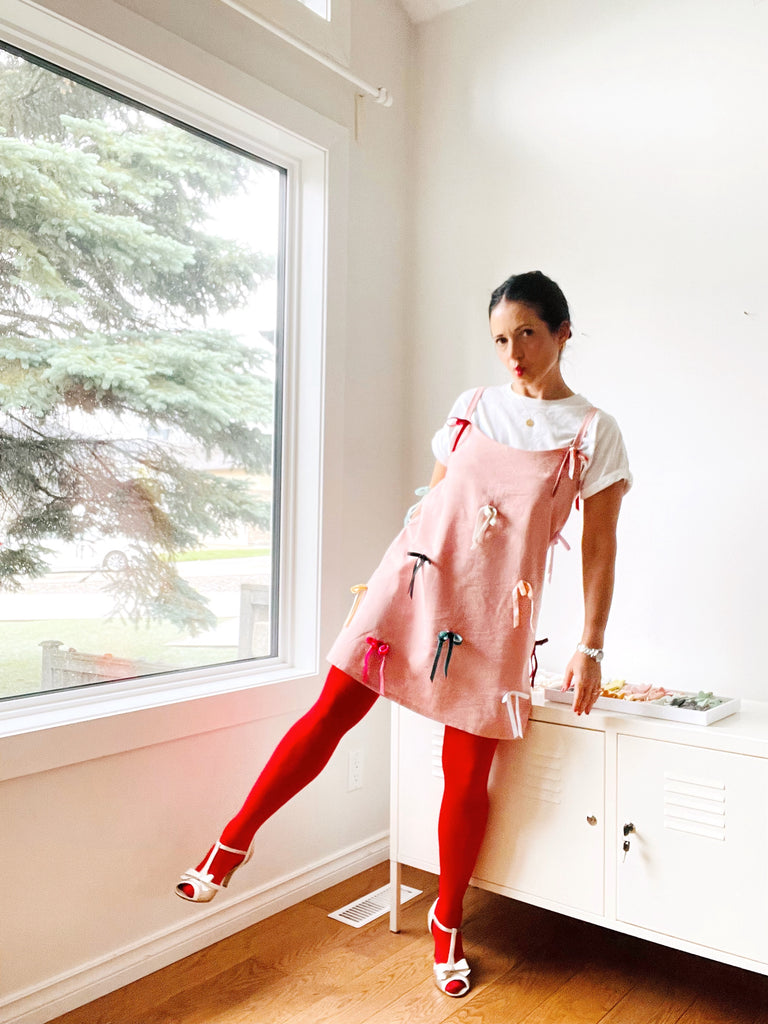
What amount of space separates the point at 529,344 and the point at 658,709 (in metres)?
0.74

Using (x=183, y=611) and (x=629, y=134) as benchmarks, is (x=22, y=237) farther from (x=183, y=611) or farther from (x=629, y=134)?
(x=629, y=134)

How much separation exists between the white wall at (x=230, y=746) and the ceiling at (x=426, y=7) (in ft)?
0.13

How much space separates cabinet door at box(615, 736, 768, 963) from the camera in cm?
151

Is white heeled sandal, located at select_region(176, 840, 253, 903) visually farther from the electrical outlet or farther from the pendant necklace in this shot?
the pendant necklace

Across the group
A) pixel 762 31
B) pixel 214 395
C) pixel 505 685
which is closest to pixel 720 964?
pixel 505 685

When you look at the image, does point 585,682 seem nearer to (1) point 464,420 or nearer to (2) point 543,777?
(2) point 543,777

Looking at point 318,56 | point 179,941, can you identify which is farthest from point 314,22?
point 179,941

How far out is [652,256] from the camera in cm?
207

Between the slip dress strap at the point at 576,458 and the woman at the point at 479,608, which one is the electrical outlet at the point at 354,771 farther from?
the slip dress strap at the point at 576,458

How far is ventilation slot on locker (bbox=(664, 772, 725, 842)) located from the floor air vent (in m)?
0.79

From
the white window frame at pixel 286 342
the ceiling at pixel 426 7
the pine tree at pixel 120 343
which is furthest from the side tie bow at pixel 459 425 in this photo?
the ceiling at pixel 426 7

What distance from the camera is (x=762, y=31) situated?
Answer: 1931 mm

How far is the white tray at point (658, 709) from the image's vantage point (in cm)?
161

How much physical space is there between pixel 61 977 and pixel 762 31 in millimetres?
2387
